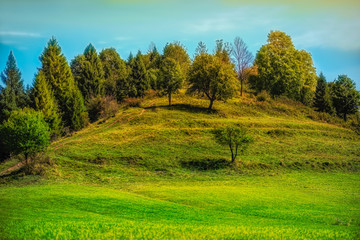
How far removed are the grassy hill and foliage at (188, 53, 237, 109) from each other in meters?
5.46

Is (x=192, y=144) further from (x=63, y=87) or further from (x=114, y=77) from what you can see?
(x=114, y=77)

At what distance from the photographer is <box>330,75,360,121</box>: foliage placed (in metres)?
85.9

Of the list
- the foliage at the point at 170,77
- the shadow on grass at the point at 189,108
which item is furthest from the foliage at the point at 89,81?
the foliage at the point at 170,77

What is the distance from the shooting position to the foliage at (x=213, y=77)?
7488 cm

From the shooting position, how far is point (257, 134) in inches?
2509

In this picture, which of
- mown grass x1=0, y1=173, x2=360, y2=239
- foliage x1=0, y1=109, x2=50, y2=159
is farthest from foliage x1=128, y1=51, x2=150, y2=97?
mown grass x1=0, y1=173, x2=360, y2=239

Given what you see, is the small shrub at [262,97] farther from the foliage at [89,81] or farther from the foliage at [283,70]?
the foliage at [89,81]

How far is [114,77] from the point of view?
10212 centimetres

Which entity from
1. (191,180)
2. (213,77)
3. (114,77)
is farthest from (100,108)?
(191,180)

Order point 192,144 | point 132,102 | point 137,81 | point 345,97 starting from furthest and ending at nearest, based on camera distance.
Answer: point 137,81
point 345,97
point 132,102
point 192,144

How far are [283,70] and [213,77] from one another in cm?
2646

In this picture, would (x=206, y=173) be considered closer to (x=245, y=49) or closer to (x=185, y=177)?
(x=185, y=177)

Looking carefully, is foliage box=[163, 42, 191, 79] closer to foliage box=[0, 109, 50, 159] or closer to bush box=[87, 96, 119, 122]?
bush box=[87, 96, 119, 122]

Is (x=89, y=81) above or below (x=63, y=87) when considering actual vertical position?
above
